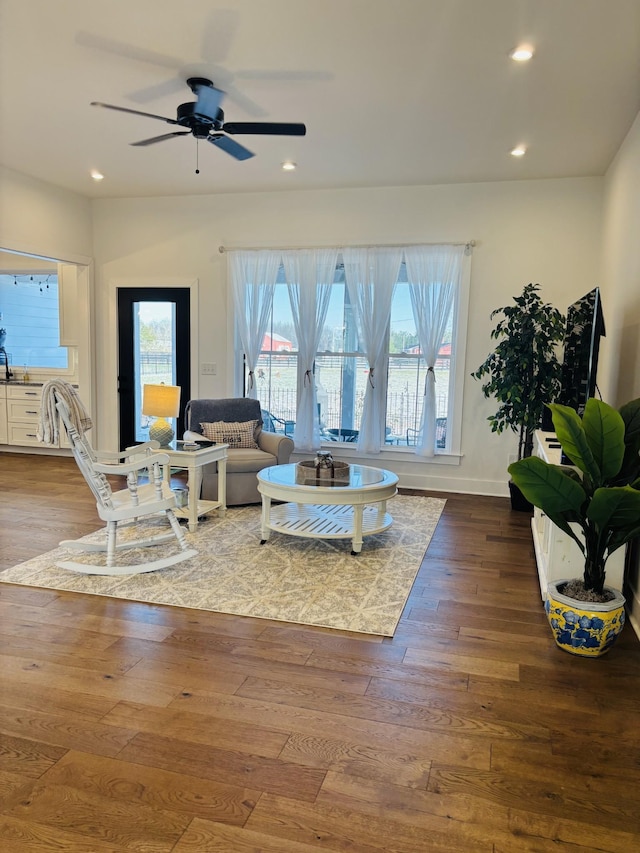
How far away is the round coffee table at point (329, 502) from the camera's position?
396 cm

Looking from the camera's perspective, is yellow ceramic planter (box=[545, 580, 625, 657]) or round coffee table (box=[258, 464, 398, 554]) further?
round coffee table (box=[258, 464, 398, 554])

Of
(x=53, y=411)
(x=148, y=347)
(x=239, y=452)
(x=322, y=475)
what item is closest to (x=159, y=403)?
(x=239, y=452)

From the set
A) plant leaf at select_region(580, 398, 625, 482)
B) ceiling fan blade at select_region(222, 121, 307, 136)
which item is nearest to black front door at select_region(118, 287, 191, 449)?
ceiling fan blade at select_region(222, 121, 307, 136)

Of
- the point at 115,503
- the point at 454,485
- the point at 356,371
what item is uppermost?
the point at 356,371

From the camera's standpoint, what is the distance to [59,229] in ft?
21.2

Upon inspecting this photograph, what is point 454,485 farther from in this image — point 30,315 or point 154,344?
point 30,315

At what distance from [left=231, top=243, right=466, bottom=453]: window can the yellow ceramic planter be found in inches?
134

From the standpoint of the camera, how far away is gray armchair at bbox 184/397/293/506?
16.7 feet

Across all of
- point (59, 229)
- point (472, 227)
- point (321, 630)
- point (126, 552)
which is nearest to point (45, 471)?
point (59, 229)

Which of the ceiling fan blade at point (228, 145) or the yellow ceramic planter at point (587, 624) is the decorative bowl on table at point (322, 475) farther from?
the ceiling fan blade at point (228, 145)

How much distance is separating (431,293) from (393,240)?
0.68 meters

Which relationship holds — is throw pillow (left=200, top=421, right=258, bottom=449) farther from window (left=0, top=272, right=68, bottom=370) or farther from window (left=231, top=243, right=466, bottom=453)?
window (left=0, top=272, right=68, bottom=370)

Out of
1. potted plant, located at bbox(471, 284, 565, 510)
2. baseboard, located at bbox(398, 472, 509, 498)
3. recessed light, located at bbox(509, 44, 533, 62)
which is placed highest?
recessed light, located at bbox(509, 44, 533, 62)

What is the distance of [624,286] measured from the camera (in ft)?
13.5
